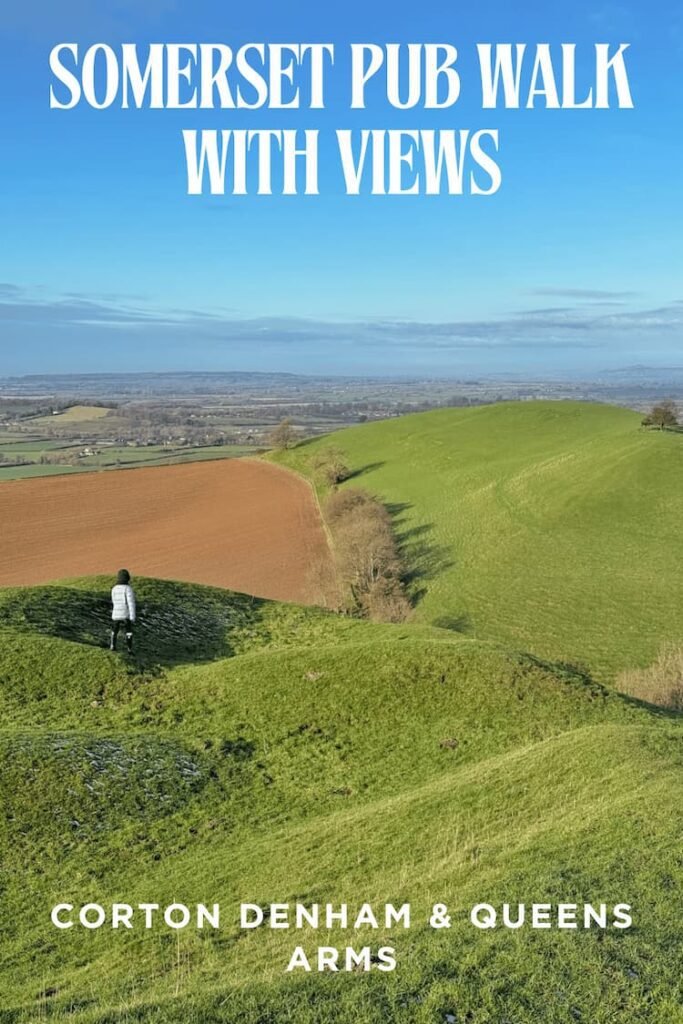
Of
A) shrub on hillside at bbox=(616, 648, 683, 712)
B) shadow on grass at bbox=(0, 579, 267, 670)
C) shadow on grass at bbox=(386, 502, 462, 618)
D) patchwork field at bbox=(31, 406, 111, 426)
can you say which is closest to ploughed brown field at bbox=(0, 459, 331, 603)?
shadow on grass at bbox=(386, 502, 462, 618)

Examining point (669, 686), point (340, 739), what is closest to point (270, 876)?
point (340, 739)

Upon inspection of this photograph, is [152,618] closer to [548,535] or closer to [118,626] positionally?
[118,626]

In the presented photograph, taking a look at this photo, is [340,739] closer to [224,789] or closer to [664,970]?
[224,789]

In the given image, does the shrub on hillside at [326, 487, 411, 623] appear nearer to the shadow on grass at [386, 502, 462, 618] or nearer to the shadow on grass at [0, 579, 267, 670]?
the shadow on grass at [386, 502, 462, 618]

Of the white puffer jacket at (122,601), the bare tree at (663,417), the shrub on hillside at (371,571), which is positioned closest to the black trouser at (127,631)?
the white puffer jacket at (122,601)

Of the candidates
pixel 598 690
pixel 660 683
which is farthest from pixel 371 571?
pixel 598 690

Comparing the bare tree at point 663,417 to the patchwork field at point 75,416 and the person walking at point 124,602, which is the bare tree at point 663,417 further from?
the patchwork field at point 75,416
